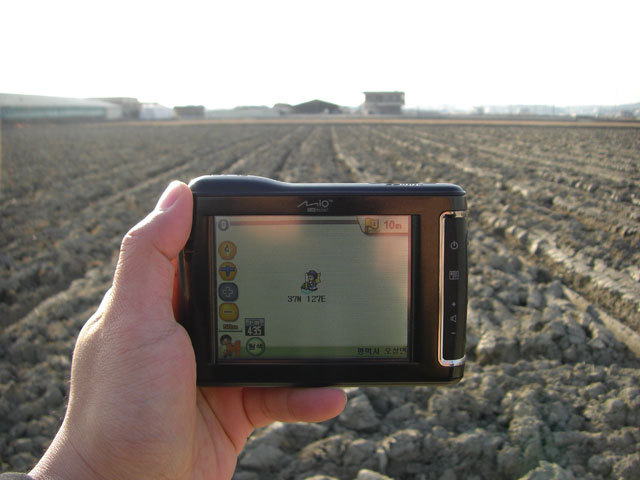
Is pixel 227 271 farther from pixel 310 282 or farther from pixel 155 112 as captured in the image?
pixel 155 112

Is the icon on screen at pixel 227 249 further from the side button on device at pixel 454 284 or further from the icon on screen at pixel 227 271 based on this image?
the side button on device at pixel 454 284

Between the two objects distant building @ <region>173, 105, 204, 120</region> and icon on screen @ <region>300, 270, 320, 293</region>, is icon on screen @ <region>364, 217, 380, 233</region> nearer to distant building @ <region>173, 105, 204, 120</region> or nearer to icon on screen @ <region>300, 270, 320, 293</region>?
icon on screen @ <region>300, 270, 320, 293</region>

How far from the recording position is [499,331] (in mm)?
4246

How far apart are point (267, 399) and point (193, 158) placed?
18500mm

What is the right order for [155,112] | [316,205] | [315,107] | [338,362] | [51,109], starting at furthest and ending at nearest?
[315,107] < [155,112] < [51,109] < [338,362] < [316,205]

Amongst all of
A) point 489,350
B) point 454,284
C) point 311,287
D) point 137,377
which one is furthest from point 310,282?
point 489,350

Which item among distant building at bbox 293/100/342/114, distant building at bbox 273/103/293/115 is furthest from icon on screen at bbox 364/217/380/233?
distant building at bbox 293/100/342/114

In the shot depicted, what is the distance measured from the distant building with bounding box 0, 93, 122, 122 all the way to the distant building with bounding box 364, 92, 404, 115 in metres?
36.4

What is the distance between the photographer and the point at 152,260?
1.68m

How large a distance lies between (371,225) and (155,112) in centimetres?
8121

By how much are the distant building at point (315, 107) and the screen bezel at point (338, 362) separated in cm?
8218

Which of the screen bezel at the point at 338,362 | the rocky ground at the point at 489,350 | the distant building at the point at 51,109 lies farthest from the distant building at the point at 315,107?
the screen bezel at the point at 338,362

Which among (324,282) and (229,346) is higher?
(324,282)

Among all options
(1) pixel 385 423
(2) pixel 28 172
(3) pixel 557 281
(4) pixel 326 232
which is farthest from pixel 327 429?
(2) pixel 28 172
